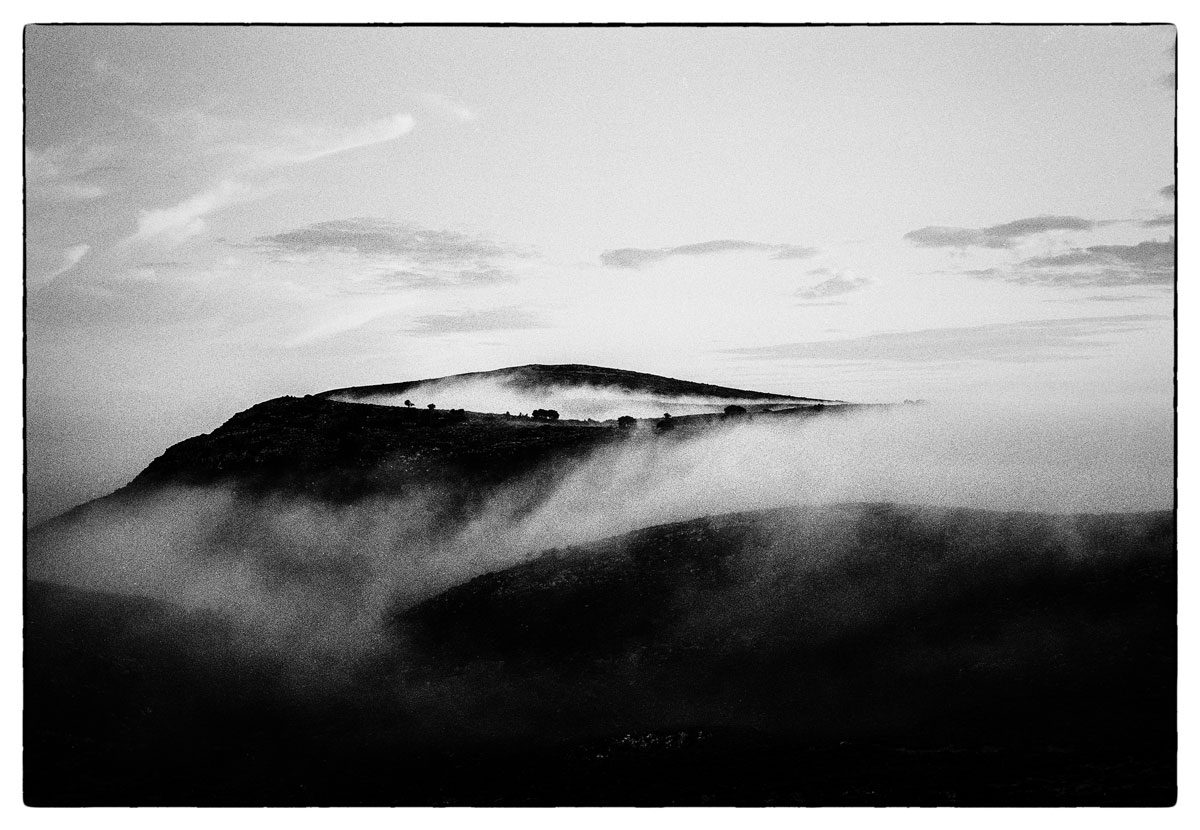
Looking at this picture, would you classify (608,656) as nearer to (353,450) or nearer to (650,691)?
(650,691)

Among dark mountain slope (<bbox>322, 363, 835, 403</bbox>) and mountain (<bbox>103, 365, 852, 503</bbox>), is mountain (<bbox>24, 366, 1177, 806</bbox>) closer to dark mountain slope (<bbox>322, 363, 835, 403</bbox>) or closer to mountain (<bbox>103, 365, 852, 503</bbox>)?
mountain (<bbox>103, 365, 852, 503</bbox>)

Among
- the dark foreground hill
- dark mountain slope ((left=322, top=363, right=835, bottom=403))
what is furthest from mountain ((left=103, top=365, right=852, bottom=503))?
the dark foreground hill

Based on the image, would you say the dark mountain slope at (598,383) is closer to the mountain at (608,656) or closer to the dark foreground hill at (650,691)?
the mountain at (608,656)

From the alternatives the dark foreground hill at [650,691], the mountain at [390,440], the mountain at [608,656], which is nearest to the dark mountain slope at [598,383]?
the mountain at [390,440]

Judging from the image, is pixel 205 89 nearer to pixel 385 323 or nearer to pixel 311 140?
pixel 311 140

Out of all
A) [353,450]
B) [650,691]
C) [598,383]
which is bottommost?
[650,691]

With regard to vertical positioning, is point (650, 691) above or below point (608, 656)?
below

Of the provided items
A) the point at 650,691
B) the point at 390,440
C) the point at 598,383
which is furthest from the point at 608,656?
the point at 390,440
